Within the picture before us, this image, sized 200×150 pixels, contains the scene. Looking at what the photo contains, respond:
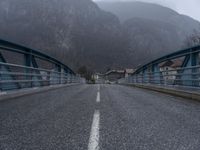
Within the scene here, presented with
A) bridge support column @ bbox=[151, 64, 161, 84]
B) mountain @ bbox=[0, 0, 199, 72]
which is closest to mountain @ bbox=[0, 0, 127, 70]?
mountain @ bbox=[0, 0, 199, 72]

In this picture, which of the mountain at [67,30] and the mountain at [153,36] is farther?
the mountain at [153,36]

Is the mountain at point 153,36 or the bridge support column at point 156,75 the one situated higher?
the mountain at point 153,36

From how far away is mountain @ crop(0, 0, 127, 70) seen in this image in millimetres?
103500

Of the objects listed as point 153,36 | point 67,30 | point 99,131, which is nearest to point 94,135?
point 99,131

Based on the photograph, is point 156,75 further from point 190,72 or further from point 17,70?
point 17,70

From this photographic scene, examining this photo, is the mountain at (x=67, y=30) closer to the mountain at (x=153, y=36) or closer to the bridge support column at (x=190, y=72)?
the mountain at (x=153, y=36)

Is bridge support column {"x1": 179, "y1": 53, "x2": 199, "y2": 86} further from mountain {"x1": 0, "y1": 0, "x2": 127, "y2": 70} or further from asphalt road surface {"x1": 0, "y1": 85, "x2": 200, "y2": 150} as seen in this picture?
mountain {"x1": 0, "y1": 0, "x2": 127, "y2": 70}

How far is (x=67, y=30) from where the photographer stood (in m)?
143

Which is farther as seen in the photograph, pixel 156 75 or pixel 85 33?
pixel 85 33

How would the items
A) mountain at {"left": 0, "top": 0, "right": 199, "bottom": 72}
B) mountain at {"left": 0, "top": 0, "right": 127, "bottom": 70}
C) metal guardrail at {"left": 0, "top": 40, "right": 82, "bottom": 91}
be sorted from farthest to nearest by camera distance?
1. mountain at {"left": 0, "top": 0, "right": 199, "bottom": 72}
2. mountain at {"left": 0, "top": 0, "right": 127, "bottom": 70}
3. metal guardrail at {"left": 0, "top": 40, "right": 82, "bottom": 91}

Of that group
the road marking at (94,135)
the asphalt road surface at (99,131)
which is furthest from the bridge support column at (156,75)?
the road marking at (94,135)

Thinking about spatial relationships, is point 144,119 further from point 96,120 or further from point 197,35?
point 197,35

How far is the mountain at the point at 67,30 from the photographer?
104m

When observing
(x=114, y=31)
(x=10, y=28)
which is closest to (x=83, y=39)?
(x=114, y=31)
